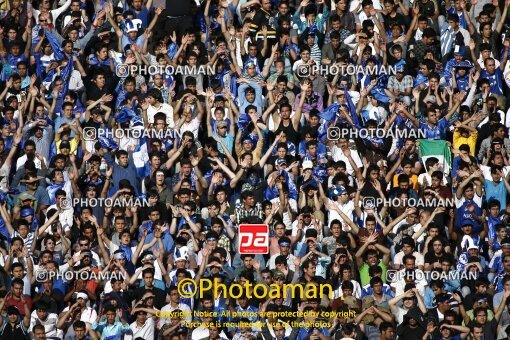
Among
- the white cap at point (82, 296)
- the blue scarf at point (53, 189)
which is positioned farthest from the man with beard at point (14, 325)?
the blue scarf at point (53, 189)

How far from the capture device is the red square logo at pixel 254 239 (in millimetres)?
26844

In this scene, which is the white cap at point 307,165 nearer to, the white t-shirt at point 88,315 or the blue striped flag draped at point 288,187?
the blue striped flag draped at point 288,187

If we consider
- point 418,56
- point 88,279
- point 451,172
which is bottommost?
point 88,279

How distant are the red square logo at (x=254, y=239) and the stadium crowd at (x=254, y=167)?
0.43 ft

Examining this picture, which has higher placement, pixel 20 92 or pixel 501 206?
pixel 20 92

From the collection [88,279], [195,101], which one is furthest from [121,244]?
[195,101]

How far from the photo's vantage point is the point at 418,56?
28.7 m

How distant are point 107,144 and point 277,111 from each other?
2.90 meters

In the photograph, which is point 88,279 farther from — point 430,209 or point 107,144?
point 430,209

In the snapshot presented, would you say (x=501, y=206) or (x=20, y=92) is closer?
(x=501, y=206)

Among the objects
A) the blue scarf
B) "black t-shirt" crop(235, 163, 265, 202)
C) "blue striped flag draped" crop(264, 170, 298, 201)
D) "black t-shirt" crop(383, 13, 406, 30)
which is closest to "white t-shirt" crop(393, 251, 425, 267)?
"blue striped flag draped" crop(264, 170, 298, 201)

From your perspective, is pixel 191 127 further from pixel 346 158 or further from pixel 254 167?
pixel 346 158

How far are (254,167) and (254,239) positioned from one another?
1.33m

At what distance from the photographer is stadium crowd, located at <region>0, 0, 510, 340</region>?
26.5m
